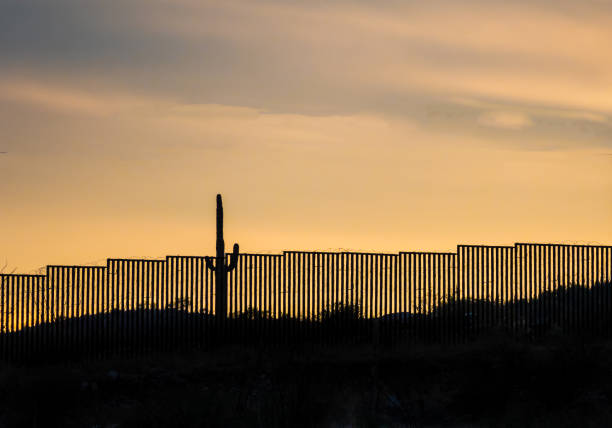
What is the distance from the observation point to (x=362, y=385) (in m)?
24.4

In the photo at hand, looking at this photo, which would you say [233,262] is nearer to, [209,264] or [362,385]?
[209,264]

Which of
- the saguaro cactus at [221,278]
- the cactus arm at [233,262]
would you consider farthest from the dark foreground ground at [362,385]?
the cactus arm at [233,262]

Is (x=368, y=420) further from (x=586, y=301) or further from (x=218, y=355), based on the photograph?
(x=586, y=301)

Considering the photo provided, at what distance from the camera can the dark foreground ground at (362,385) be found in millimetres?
23156

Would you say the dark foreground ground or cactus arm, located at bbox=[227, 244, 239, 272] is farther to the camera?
cactus arm, located at bbox=[227, 244, 239, 272]

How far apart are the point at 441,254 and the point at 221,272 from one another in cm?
663

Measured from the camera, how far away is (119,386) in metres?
24.9

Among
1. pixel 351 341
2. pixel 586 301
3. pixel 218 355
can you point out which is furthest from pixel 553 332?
pixel 218 355

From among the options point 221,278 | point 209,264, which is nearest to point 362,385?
point 221,278

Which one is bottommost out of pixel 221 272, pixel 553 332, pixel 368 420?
pixel 368 420

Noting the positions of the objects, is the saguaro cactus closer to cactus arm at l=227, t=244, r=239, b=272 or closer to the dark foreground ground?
cactus arm at l=227, t=244, r=239, b=272

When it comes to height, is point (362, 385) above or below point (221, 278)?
below

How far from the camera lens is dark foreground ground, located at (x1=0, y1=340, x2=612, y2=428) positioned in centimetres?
2316

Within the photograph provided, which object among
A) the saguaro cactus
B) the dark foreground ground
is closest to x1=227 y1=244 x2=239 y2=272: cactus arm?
the saguaro cactus
